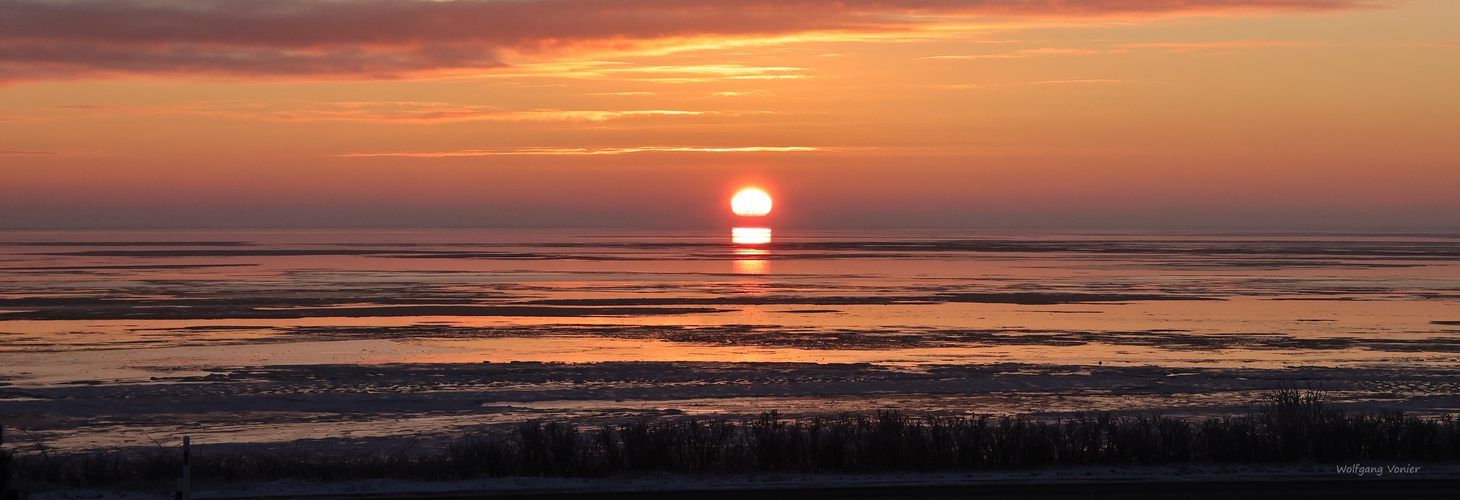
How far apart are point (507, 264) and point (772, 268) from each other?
625 inches

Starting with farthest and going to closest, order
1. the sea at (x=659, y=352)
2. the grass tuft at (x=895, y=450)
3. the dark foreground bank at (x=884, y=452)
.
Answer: the sea at (x=659, y=352), the grass tuft at (x=895, y=450), the dark foreground bank at (x=884, y=452)

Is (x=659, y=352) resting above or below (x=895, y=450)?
above

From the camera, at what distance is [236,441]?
16.5 m

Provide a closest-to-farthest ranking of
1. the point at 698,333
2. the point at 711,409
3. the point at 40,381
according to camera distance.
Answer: the point at 711,409
the point at 40,381
the point at 698,333

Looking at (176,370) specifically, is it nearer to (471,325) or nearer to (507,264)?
(471,325)

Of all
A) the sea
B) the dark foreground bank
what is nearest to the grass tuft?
the dark foreground bank

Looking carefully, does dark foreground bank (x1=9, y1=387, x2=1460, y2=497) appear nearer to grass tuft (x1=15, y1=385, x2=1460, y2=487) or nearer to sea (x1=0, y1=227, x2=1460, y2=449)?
grass tuft (x1=15, y1=385, x2=1460, y2=487)

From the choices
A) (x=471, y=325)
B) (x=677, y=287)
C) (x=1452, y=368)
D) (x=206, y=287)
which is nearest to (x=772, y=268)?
(x=677, y=287)

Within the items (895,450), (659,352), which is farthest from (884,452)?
(659,352)

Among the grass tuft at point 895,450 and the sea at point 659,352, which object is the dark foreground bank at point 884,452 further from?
the sea at point 659,352

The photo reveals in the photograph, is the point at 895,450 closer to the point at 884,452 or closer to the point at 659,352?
the point at 884,452

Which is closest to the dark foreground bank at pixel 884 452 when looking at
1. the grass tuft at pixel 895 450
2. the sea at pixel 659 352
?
the grass tuft at pixel 895 450

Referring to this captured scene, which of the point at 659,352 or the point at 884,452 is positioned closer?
the point at 884,452

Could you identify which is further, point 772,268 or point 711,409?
point 772,268
